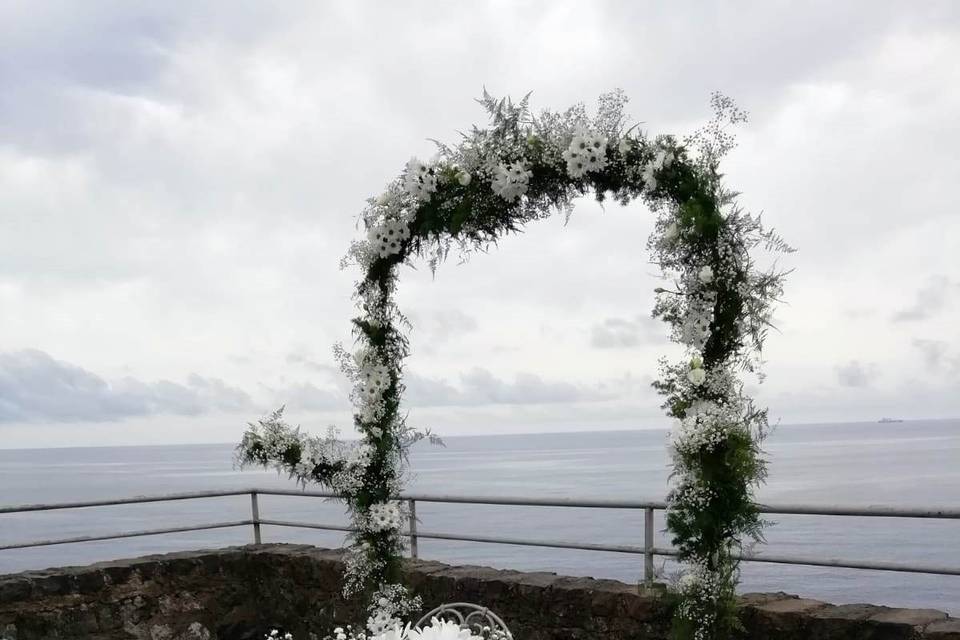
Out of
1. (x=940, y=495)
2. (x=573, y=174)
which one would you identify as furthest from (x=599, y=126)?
(x=940, y=495)

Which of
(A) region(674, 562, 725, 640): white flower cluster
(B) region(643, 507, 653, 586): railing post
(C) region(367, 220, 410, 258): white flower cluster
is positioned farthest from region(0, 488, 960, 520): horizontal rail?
(C) region(367, 220, 410, 258): white flower cluster

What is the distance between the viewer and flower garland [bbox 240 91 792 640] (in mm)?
4074

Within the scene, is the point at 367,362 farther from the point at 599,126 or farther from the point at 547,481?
the point at 547,481

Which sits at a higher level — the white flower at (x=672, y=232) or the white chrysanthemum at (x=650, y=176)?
the white chrysanthemum at (x=650, y=176)

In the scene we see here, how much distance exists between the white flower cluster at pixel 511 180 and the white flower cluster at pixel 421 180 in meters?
0.42

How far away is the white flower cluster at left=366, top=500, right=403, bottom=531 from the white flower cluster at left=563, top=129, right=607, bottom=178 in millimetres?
1923

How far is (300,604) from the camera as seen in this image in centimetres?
653

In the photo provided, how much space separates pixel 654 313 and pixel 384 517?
178 cm

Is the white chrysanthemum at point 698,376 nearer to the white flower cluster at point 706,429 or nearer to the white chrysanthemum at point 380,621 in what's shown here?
the white flower cluster at point 706,429

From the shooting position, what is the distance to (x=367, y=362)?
5160 mm

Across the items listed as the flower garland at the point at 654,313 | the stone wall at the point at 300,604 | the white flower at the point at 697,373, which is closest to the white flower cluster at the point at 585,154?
the flower garland at the point at 654,313

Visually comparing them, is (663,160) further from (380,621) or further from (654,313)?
(380,621)

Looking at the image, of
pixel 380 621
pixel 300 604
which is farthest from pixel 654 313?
pixel 300 604

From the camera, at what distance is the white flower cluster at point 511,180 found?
4535mm
